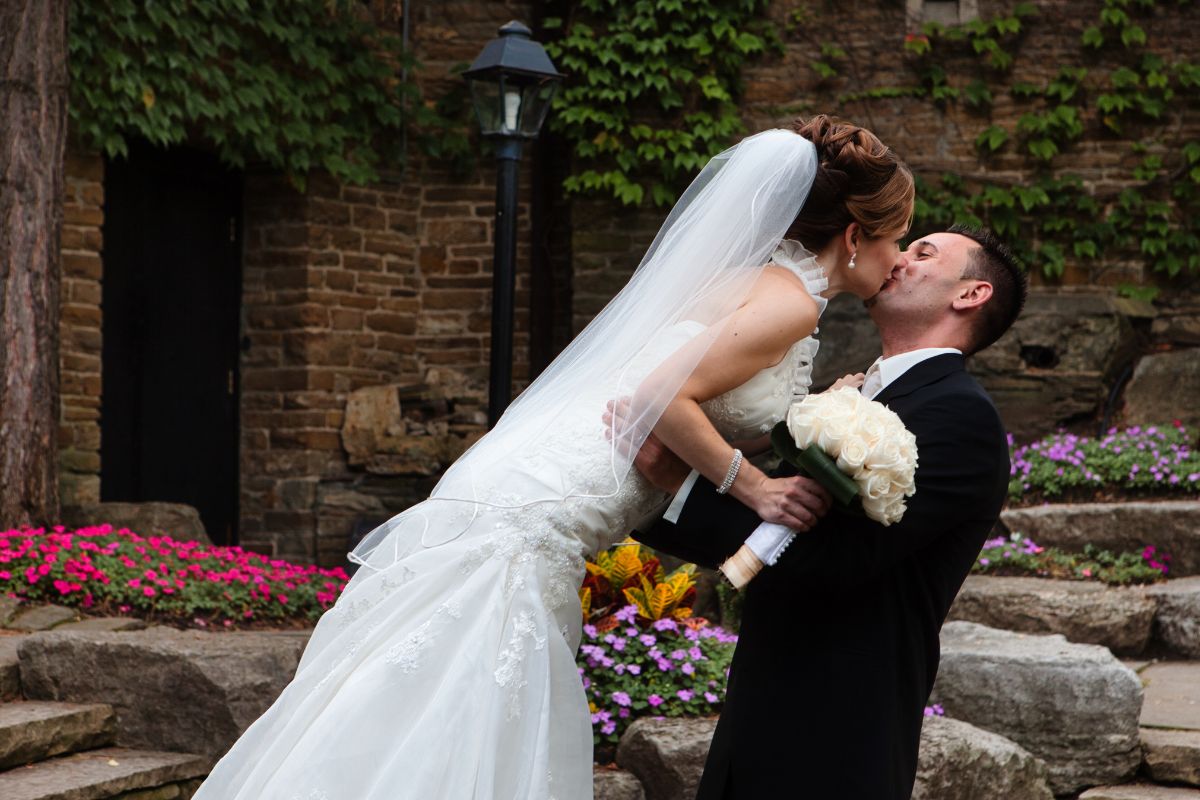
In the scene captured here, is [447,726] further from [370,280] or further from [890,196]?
[370,280]

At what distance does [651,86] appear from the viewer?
9.40 meters

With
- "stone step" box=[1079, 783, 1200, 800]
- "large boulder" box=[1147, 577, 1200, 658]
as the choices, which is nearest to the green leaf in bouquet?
"stone step" box=[1079, 783, 1200, 800]

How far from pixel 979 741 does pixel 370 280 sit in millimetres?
6684

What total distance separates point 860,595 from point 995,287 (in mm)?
615

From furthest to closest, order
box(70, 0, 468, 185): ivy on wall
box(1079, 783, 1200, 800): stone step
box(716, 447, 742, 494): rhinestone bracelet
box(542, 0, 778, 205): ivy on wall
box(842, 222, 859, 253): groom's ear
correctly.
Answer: box(542, 0, 778, 205): ivy on wall → box(70, 0, 468, 185): ivy on wall → box(1079, 783, 1200, 800): stone step → box(842, 222, 859, 253): groom's ear → box(716, 447, 742, 494): rhinestone bracelet

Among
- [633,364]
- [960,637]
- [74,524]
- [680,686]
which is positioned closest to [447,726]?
[633,364]

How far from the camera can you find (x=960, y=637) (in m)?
4.82

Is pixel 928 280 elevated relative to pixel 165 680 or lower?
elevated

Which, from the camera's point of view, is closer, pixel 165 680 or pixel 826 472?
pixel 826 472

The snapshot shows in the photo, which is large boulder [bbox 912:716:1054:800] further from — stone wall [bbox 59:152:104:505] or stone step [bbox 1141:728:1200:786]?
stone wall [bbox 59:152:104:505]

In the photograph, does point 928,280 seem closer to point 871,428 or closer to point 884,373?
point 884,373

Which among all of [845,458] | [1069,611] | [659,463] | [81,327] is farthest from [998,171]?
[845,458]

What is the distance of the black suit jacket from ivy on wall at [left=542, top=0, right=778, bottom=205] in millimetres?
7193

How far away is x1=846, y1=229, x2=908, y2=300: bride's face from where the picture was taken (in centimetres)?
236
